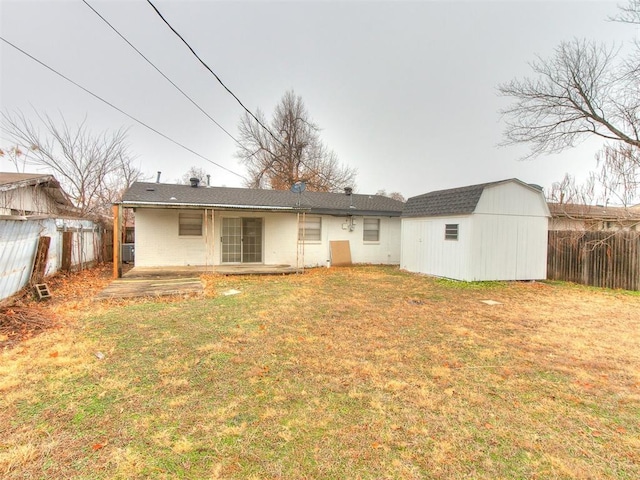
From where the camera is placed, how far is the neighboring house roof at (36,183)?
1029 cm

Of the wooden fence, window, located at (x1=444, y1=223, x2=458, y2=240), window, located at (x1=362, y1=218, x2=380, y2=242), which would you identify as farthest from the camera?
window, located at (x1=362, y1=218, x2=380, y2=242)

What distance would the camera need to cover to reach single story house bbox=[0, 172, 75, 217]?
10.6 m

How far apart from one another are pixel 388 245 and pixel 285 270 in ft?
18.8

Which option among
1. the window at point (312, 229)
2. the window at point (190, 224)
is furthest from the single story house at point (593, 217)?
the window at point (190, 224)

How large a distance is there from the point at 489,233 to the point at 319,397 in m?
8.88

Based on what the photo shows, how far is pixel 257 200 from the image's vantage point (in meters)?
13.2

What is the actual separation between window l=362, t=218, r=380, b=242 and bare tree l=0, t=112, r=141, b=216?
14.6 m

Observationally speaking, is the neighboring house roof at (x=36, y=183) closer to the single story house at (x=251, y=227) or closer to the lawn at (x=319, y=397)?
the single story house at (x=251, y=227)

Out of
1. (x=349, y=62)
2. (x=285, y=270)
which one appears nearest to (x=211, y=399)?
(x=285, y=270)

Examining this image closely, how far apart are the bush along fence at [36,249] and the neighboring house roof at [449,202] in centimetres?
1130

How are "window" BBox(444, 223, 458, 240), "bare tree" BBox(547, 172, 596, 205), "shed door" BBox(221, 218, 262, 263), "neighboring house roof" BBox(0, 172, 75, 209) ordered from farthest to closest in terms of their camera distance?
"shed door" BBox(221, 218, 262, 263) → "bare tree" BBox(547, 172, 596, 205) → "neighboring house roof" BBox(0, 172, 75, 209) → "window" BBox(444, 223, 458, 240)

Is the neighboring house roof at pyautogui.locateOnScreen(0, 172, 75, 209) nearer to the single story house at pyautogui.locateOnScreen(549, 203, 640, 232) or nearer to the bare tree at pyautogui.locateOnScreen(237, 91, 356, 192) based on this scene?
the bare tree at pyautogui.locateOnScreen(237, 91, 356, 192)

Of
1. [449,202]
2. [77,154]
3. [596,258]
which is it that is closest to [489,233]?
[449,202]

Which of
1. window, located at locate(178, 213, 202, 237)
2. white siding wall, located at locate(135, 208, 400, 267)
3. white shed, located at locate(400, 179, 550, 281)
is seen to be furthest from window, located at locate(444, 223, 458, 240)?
window, located at locate(178, 213, 202, 237)
